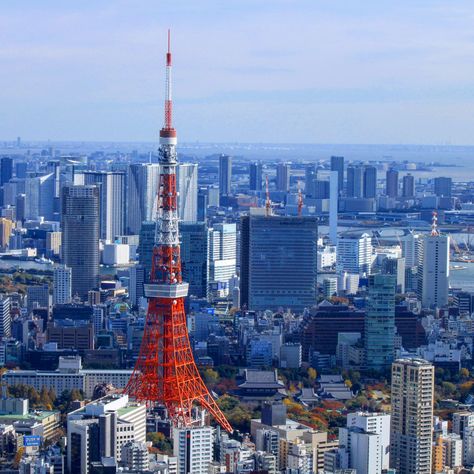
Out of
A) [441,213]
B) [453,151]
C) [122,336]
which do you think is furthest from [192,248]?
[453,151]

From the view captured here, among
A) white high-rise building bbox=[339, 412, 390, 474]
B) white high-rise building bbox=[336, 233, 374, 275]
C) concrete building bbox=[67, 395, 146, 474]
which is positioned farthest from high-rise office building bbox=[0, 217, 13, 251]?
white high-rise building bbox=[339, 412, 390, 474]

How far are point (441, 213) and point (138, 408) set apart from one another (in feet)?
99.1

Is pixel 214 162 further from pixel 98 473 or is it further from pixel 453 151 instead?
pixel 98 473

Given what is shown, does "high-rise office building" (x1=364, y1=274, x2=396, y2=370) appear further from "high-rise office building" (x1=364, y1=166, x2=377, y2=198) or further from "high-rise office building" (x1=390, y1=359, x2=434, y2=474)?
"high-rise office building" (x1=364, y1=166, x2=377, y2=198)

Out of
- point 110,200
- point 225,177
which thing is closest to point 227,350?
point 110,200

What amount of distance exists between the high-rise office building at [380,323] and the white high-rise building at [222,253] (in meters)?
6.56

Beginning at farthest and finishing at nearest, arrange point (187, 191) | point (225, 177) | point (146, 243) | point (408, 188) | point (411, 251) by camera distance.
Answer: point (408, 188)
point (225, 177)
point (187, 191)
point (411, 251)
point (146, 243)

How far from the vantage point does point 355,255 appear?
28.7 metres

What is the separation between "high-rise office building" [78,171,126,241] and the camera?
33.8 m

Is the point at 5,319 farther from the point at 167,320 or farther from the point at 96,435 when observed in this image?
the point at 96,435

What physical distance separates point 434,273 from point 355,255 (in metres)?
5.94

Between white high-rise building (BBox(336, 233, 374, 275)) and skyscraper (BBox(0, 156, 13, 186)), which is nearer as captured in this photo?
white high-rise building (BBox(336, 233, 374, 275))

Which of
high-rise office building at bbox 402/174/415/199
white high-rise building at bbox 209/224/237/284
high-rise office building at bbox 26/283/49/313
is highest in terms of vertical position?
high-rise office building at bbox 402/174/415/199

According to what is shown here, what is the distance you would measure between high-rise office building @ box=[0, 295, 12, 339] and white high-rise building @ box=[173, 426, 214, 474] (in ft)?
25.6
